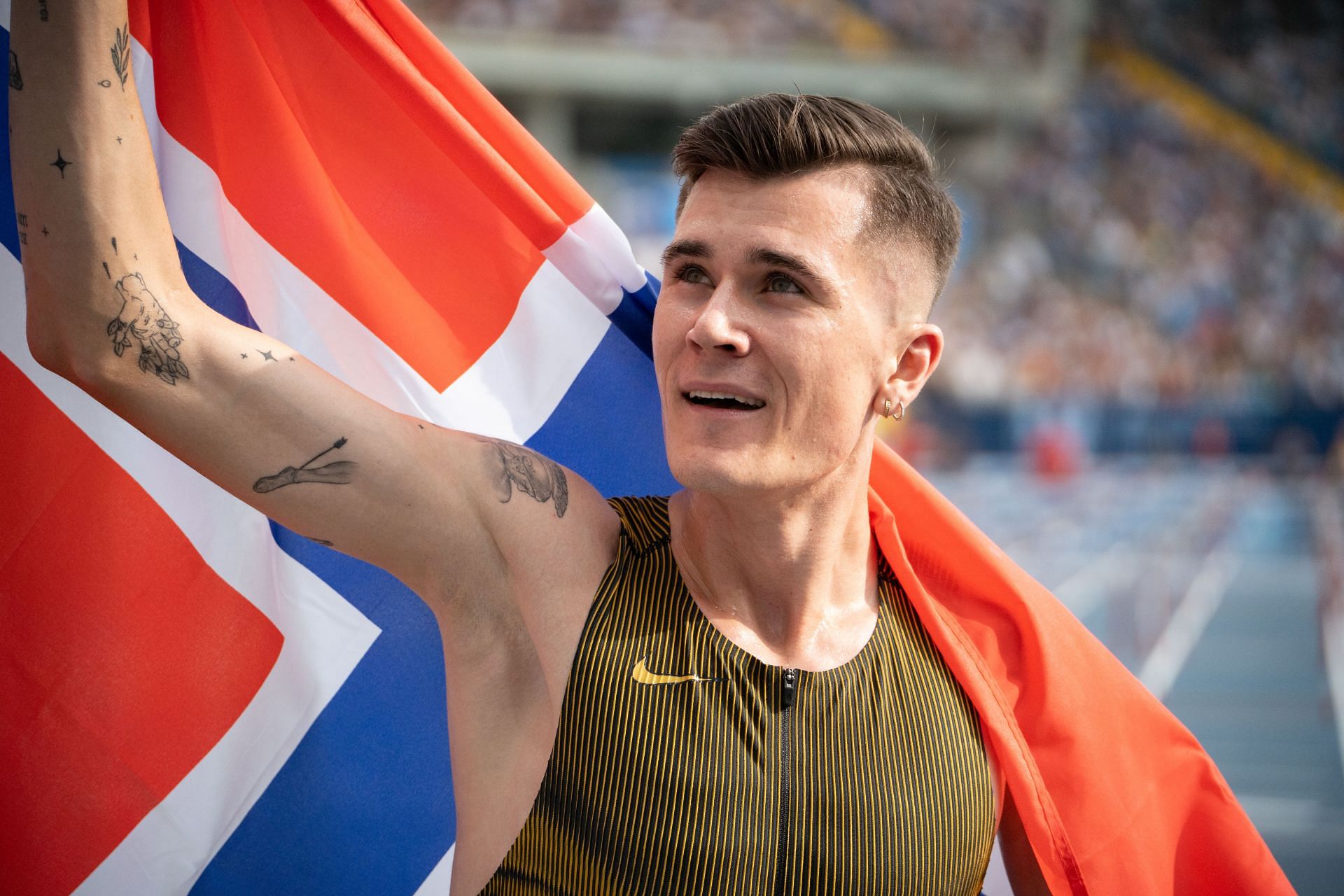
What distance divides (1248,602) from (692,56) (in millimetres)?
15265

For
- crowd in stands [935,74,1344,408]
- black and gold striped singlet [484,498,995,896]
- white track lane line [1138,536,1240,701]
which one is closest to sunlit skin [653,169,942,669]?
black and gold striped singlet [484,498,995,896]

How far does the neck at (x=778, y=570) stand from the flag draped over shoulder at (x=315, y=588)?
0.17 meters

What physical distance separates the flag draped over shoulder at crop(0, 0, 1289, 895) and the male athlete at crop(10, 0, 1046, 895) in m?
0.23

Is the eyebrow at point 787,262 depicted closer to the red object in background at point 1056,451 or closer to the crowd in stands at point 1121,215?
the red object in background at point 1056,451

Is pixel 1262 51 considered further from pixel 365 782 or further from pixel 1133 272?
pixel 365 782

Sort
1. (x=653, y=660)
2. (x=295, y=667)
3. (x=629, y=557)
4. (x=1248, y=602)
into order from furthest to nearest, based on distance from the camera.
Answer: (x=1248, y=602)
(x=295, y=667)
(x=629, y=557)
(x=653, y=660)

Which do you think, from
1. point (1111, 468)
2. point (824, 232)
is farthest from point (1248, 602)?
point (824, 232)

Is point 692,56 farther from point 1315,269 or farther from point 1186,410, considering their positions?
point 1315,269

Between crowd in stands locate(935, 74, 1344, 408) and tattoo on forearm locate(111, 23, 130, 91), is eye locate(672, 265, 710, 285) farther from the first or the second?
crowd in stands locate(935, 74, 1344, 408)

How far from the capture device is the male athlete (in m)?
1.67

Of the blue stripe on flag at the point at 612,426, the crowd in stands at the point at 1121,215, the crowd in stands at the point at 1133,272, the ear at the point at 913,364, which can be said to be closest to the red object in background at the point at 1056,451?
the crowd in stands at the point at 1133,272

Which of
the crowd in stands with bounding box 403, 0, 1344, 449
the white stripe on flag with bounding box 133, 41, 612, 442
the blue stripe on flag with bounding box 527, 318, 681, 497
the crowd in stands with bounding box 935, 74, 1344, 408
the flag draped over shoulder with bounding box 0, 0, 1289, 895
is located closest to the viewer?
the flag draped over shoulder with bounding box 0, 0, 1289, 895

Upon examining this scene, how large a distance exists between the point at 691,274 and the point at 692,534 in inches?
18.0

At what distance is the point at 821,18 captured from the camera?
23.5m
